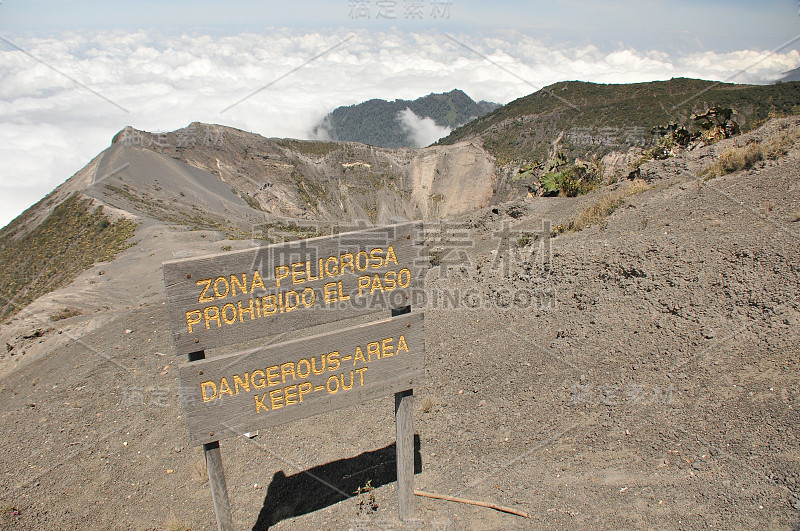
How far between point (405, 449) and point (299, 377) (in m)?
1.23

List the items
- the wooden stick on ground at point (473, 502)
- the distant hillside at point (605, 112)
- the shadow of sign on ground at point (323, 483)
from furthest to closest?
1. the distant hillside at point (605, 112)
2. the shadow of sign on ground at point (323, 483)
3. the wooden stick on ground at point (473, 502)

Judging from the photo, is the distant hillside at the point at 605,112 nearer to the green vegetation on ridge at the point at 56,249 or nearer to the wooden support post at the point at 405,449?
the green vegetation on ridge at the point at 56,249

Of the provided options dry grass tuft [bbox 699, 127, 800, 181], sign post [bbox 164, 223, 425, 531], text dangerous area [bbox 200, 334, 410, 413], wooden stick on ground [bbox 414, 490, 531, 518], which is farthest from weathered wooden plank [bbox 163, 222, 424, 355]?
dry grass tuft [bbox 699, 127, 800, 181]

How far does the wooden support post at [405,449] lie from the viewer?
14.2 feet

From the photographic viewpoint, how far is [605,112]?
55.4 m

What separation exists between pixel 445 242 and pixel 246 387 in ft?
34.3

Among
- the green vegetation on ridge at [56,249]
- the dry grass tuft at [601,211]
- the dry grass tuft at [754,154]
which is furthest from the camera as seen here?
the green vegetation on ridge at [56,249]

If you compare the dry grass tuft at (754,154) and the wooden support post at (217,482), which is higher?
the dry grass tuft at (754,154)

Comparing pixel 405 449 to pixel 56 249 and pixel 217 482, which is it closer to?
pixel 217 482

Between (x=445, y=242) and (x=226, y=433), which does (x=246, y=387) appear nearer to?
(x=226, y=433)

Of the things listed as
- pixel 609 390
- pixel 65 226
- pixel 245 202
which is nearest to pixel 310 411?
pixel 609 390

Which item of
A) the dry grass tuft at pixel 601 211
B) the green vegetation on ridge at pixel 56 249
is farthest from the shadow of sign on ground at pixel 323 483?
the green vegetation on ridge at pixel 56 249

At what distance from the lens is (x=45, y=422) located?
6266 mm

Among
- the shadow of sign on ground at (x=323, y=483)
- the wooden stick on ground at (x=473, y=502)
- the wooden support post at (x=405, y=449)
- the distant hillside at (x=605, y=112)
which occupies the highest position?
the distant hillside at (x=605, y=112)
